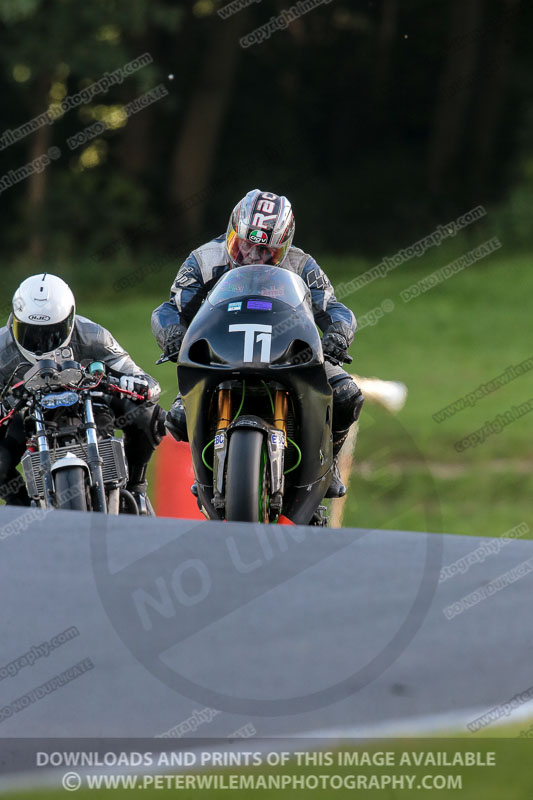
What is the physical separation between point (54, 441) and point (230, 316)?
1403 mm

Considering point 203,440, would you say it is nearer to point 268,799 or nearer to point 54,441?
point 54,441

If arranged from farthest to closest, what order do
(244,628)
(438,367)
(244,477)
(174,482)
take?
(438,367), (174,482), (244,477), (244,628)

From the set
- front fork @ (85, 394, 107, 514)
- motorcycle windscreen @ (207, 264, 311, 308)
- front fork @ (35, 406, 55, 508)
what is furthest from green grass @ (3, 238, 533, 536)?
motorcycle windscreen @ (207, 264, 311, 308)

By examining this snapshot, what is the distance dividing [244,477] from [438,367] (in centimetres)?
2132

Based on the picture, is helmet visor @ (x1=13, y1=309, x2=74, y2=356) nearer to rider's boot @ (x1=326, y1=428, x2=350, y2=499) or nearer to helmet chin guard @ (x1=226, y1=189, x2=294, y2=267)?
helmet chin guard @ (x1=226, y1=189, x2=294, y2=267)

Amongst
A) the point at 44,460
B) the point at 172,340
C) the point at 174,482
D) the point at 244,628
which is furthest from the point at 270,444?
the point at 174,482

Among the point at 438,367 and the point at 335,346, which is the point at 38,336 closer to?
the point at 335,346

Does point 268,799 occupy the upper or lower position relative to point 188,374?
lower

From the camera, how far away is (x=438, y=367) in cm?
2711

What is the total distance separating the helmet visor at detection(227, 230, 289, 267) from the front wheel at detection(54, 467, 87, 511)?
53.0 inches

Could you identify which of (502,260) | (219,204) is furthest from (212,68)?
(502,260)

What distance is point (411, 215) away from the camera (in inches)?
1241

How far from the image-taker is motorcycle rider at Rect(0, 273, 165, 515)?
7512 mm

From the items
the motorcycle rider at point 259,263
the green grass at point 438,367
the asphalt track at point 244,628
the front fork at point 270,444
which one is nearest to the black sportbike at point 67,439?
the motorcycle rider at point 259,263
